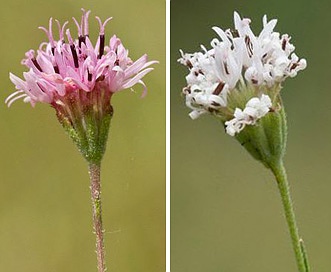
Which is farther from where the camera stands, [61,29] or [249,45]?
[61,29]

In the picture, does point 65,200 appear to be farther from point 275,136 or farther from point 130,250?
point 275,136

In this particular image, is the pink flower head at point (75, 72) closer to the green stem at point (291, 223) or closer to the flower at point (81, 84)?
the flower at point (81, 84)

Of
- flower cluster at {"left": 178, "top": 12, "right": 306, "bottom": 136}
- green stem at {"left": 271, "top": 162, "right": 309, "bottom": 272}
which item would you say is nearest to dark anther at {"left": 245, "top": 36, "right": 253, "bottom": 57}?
→ flower cluster at {"left": 178, "top": 12, "right": 306, "bottom": 136}

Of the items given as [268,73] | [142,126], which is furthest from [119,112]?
[268,73]

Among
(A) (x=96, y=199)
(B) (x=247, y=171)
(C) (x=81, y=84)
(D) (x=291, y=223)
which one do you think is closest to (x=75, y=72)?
(C) (x=81, y=84)

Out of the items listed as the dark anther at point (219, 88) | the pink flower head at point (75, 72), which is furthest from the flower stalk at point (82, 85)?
the dark anther at point (219, 88)

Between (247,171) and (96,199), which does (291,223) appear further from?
(247,171)

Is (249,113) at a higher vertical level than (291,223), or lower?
higher
